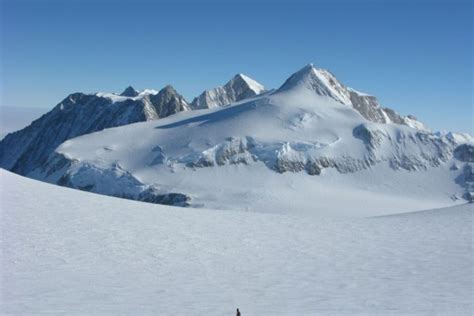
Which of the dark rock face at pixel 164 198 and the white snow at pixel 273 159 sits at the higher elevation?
the white snow at pixel 273 159

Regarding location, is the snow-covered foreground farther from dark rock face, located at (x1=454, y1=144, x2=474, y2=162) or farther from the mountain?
dark rock face, located at (x1=454, y1=144, x2=474, y2=162)

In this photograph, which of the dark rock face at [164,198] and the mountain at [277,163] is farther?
the mountain at [277,163]

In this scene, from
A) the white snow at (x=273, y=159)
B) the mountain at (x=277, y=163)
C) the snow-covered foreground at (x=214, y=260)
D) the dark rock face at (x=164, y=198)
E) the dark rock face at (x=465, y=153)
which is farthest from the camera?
the dark rock face at (x=465, y=153)

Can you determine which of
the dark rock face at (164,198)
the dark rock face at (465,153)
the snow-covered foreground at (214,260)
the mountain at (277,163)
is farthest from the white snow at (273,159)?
the snow-covered foreground at (214,260)

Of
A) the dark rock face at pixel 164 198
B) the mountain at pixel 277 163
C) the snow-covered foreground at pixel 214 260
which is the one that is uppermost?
the mountain at pixel 277 163

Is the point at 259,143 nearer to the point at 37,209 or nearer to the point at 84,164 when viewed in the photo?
the point at 84,164

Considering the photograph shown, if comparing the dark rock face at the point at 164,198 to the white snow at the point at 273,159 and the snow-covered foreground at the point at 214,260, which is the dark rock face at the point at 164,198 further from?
the snow-covered foreground at the point at 214,260

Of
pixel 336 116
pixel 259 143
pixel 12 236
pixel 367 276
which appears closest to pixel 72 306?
pixel 12 236
